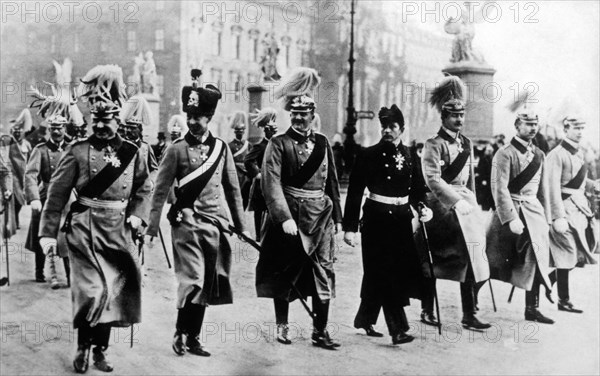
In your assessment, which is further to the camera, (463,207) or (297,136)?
(463,207)

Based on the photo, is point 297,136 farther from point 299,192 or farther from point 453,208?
point 453,208

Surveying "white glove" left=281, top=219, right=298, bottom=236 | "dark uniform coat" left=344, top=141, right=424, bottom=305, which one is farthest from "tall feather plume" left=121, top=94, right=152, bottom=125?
"dark uniform coat" left=344, top=141, right=424, bottom=305

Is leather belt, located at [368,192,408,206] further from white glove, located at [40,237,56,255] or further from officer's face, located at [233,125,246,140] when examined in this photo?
officer's face, located at [233,125,246,140]

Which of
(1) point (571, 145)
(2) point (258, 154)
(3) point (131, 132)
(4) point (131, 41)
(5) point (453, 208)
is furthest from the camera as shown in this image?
(2) point (258, 154)

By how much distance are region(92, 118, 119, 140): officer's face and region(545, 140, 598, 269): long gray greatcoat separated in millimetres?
3139

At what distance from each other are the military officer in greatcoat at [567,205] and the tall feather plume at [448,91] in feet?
2.85

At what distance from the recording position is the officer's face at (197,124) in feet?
14.1

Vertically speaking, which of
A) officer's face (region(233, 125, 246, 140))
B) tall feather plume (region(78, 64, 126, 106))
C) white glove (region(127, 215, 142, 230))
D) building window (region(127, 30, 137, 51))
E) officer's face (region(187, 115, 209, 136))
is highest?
building window (region(127, 30, 137, 51))

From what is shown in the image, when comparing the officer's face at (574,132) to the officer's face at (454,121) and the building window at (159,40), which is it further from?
the building window at (159,40)

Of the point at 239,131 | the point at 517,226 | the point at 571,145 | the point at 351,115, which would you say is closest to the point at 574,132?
the point at 571,145

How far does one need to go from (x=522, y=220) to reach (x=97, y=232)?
301cm

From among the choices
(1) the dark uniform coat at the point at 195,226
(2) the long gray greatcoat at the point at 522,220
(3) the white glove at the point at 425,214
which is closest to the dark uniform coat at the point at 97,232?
(1) the dark uniform coat at the point at 195,226

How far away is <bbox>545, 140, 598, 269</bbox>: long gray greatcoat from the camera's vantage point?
5.09 metres

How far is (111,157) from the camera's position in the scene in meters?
4.09
